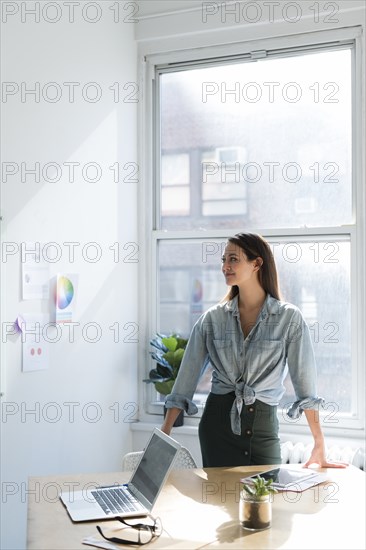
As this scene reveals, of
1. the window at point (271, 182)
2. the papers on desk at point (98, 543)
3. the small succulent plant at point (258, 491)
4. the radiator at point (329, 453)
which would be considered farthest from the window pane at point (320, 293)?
the papers on desk at point (98, 543)

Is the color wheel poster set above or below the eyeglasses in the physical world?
above

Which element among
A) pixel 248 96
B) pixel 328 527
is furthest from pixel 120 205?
pixel 328 527

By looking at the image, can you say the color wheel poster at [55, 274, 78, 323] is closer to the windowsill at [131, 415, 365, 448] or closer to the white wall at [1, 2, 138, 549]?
the white wall at [1, 2, 138, 549]

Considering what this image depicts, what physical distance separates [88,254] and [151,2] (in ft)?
5.04

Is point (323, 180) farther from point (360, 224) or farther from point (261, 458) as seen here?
point (261, 458)

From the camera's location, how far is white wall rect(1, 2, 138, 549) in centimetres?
328

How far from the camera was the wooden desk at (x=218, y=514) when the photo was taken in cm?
204

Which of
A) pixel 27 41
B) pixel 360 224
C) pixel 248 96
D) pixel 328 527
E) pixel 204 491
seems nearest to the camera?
pixel 328 527

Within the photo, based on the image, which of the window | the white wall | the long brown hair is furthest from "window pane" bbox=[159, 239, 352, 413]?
the long brown hair

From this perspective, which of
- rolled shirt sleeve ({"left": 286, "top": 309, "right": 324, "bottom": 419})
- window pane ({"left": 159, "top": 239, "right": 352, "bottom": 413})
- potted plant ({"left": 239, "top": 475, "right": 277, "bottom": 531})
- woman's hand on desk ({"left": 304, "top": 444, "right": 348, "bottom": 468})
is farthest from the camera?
window pane ({"left": 159, "top": 239, "right": 352, "bottom": 413})

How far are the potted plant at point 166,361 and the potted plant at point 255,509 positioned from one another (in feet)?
5.95

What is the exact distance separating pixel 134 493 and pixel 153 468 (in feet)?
0.42

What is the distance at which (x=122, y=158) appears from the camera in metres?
4.16

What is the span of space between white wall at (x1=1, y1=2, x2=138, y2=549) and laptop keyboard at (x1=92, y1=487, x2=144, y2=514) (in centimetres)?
91
